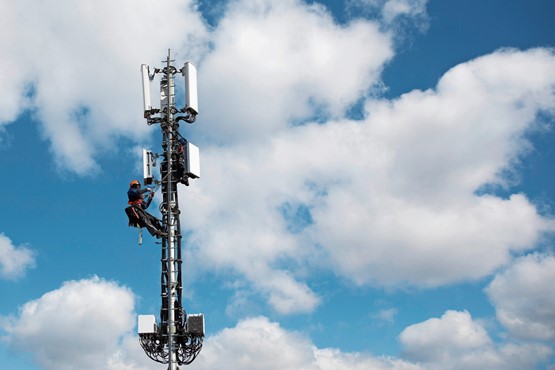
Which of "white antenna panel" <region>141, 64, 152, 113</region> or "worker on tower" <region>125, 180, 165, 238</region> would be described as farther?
"white antenna panel" <region>141, 64, 152, 113</region>

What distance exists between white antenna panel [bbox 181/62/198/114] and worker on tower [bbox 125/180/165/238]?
6449mm

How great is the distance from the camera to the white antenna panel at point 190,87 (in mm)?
56312

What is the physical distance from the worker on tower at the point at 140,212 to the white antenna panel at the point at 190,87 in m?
6.45

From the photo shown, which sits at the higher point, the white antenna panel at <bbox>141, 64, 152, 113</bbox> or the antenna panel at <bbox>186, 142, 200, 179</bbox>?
the white antenna panel at <bbox>141, 64, 152, 113</bbox>

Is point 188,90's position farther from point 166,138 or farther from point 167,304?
point 167,304

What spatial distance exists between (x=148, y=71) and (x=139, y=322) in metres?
17.6

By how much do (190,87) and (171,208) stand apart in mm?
8604

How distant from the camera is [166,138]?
55969 millimetres

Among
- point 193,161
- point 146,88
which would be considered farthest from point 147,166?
point 146,88

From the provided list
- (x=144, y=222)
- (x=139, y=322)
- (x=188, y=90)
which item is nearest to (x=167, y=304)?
(x=139, y=322)

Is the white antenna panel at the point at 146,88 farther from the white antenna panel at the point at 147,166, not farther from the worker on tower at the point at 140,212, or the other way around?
the worker on tower at the point at 140,212

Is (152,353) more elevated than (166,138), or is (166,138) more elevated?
(166,138)

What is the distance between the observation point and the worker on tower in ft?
176

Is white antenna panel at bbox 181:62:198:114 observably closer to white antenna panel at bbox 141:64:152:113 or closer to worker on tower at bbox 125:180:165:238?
white antenna panel at bbox 141:64:152:113
